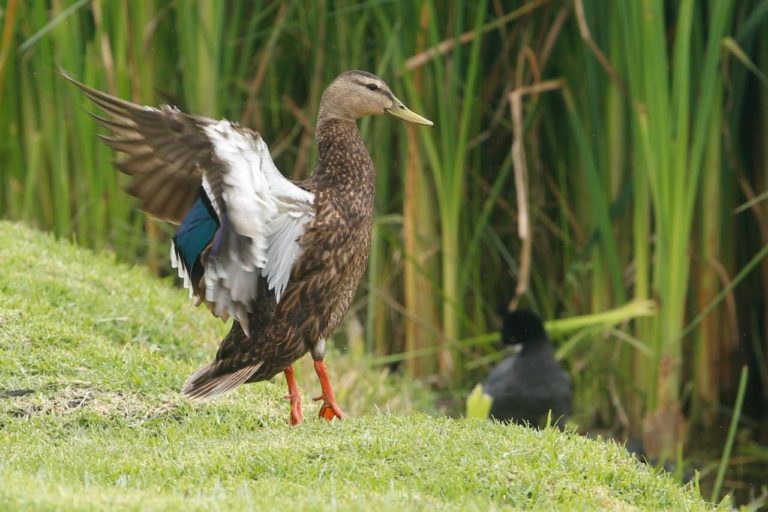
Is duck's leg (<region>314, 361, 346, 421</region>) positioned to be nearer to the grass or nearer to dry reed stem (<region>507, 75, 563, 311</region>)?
the grass

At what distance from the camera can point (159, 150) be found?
14.2 feet

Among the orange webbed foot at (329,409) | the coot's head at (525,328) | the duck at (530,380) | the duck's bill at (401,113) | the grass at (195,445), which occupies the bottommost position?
the duck at (530,380)

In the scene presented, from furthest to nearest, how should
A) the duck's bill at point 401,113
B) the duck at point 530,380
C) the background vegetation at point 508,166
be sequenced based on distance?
1. the duck at point 530,380
2. the background vegetation at point 508,166
3. the duck's bill at point 401,113

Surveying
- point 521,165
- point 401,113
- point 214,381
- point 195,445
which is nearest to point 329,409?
point 214,381

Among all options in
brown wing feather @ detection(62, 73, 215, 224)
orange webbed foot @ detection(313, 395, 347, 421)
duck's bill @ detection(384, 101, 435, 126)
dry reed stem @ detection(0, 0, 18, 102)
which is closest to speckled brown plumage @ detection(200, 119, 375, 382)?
orange webbed foot @ detection(313, 395, 347, 421)

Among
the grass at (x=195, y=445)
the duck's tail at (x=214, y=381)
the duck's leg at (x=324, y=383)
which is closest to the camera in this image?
the grass at (x=195, y=445)

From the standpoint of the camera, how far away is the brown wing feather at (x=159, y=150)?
→ 14.0 feet

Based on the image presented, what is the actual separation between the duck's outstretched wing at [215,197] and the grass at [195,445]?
58cm

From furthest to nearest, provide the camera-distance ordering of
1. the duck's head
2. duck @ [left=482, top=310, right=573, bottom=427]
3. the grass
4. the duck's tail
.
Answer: duck @ [left=482, top=310, right=573, bottom=427], the duck's head, the duck's tail, the grass

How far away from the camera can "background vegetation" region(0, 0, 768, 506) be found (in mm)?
6695

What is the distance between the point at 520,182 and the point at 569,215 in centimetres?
85

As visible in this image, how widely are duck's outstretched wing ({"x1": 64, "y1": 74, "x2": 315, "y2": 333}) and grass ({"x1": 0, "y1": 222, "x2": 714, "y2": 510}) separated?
0.58 metres

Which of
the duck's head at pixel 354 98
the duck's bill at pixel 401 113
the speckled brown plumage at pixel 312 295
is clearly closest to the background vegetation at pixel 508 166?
the duck's bill at pixel 401 113

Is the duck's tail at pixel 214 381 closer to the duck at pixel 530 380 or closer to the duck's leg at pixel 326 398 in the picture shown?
the duck's leg at pixel 326 398
